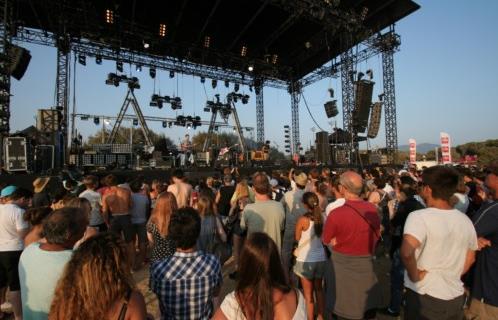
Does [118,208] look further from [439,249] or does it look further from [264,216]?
[439,249]

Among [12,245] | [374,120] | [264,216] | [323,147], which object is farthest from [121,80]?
[264,216]

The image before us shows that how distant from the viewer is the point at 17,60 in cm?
1070

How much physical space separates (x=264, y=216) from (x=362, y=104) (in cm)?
1563

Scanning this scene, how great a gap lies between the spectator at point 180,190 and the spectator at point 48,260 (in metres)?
3.42

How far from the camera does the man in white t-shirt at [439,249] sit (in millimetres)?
1994

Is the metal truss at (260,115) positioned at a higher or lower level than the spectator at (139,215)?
higher

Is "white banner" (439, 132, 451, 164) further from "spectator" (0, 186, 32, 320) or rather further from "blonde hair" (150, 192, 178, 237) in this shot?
"spectator" (0, 186, 32, 320)

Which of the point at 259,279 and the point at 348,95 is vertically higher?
the point at 348,95

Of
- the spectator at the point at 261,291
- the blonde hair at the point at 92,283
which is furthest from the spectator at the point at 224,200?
the blonde hair at the point at 92,283

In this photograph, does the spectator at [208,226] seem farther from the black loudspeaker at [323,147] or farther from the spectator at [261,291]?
the black loudspeaker at [323,147]

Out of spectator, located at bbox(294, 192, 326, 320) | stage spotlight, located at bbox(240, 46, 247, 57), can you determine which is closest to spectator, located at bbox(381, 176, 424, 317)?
spectator, located at bbox(294, 192, 326, 320)

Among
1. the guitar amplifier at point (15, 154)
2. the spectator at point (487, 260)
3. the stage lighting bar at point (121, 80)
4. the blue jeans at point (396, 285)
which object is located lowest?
the blue jeans at point (396, 285)

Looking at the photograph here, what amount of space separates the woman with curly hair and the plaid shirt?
1.74ft

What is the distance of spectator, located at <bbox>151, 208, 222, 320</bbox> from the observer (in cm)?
186
